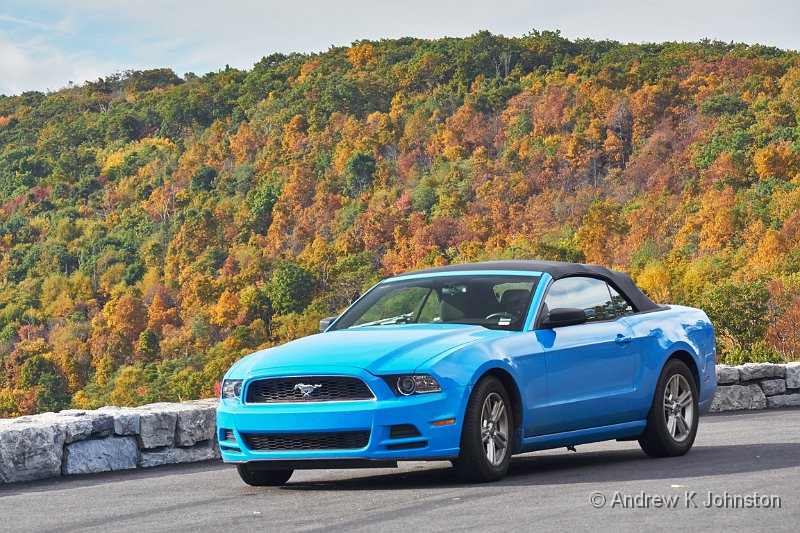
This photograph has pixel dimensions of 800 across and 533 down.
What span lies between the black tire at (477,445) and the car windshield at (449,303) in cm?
71

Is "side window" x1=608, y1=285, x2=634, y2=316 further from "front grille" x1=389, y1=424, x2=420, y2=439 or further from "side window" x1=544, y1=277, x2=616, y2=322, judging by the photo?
"front grille" x1=389, y1=424, x2=420, y2=439

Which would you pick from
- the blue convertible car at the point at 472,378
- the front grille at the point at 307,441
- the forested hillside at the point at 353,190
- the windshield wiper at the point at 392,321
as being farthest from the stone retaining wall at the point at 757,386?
the forested hillside at the point at 353,190

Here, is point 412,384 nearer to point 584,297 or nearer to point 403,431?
point 403,431

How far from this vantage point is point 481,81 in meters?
143

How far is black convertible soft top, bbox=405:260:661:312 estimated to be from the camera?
10.4 meters

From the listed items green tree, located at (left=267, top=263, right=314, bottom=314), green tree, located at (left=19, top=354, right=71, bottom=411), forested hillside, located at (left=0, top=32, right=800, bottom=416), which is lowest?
green tree, located at (left=19, top=354, right=71, bottom=411)

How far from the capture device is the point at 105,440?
11.7 m

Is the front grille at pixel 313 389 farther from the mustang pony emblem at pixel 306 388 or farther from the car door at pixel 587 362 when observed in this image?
the car door at pixel 587 362

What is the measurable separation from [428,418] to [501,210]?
105409 mm

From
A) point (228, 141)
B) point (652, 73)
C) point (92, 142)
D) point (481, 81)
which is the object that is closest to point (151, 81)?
point (92, 142)

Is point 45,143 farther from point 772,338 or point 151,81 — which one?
point 772,338

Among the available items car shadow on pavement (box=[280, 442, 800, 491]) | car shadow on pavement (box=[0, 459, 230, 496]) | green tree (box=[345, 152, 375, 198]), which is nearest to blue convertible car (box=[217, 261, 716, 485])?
car shadow on pavement (box=[280, 442, 800, 491])

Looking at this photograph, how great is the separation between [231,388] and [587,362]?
2530 millimetres

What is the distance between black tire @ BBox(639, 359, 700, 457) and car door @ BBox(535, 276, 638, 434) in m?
0.35
